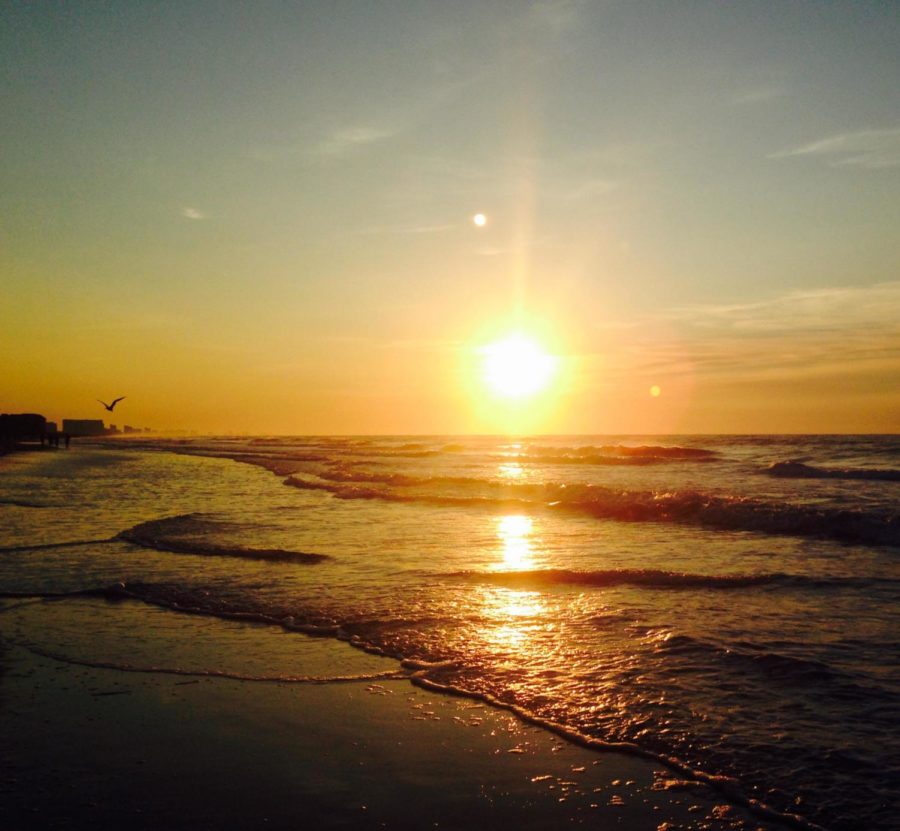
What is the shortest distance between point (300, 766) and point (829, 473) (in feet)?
131

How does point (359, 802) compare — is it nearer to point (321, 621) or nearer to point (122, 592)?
point (321, 621)

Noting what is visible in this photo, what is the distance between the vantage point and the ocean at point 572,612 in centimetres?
585

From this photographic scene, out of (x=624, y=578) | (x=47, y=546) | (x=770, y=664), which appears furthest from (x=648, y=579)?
(x=47, y=546)

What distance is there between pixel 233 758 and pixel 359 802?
3.88ft

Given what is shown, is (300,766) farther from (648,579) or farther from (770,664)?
(648,579)

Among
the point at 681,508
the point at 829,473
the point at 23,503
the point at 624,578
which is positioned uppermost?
the point at 829,473

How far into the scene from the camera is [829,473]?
3903cm

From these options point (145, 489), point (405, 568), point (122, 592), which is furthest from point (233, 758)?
point (145, 489)

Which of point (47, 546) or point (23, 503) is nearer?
point (47, 546)

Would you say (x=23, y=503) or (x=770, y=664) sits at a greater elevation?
(x=770, y=664)

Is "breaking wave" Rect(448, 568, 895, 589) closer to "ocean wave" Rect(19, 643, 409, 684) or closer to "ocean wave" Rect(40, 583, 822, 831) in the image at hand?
"ocean wave" Rect(40, 583, 822, 831)

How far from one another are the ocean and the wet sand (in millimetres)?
463

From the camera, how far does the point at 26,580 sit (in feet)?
38.1

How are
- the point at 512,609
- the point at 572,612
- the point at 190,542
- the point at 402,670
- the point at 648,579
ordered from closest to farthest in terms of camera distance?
the point at 402,670
the point at 572,612
the point at 512,609
the point at 648,579
the point at 190,542
